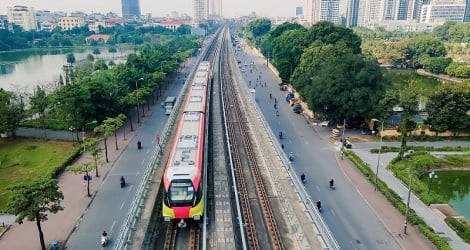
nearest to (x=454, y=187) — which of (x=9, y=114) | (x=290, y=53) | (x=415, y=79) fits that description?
(x=290, y=53)

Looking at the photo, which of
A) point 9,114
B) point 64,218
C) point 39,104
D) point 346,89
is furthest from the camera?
point 39,104

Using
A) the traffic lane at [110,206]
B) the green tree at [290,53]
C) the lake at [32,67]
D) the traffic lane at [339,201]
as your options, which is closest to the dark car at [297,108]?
the traffic lane at [339,201]

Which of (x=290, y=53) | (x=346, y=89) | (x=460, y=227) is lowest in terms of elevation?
(x=460, y=227)

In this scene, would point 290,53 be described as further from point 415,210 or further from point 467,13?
point 467,13

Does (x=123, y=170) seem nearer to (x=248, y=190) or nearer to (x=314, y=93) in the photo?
(x=248, y=190)

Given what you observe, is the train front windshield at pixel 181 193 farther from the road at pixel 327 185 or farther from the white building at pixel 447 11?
the white building at pixel 447 11
